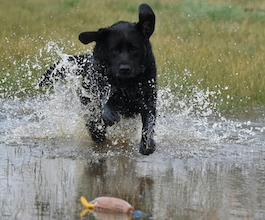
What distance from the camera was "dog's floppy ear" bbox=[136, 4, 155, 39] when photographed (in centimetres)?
675

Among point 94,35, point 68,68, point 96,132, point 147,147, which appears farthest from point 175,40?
point 147,147

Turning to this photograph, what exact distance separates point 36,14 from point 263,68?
8.05 meters

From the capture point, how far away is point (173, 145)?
7367 mm

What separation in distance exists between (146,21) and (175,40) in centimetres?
738

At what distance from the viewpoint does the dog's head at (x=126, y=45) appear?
6.71 metres

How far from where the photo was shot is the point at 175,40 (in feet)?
46.5

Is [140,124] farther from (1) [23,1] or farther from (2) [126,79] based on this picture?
(1) [23,1]

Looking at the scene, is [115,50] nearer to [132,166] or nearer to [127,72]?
[127,72]

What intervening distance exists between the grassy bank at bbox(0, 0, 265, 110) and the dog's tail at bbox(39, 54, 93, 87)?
528 millimetres

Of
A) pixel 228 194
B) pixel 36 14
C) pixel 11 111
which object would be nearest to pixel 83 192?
pixel 228 194

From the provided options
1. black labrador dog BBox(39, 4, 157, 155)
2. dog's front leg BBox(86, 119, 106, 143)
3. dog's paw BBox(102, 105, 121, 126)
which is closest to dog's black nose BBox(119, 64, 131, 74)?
black labrador dog BBox(39, 4, 157, 155)

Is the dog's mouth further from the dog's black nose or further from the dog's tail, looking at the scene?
the dog's tail

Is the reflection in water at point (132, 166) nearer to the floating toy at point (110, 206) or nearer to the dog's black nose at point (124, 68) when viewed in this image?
the floating toy at point (110, 206)

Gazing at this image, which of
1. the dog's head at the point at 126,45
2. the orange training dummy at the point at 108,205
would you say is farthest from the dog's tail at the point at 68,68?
the orange training dummy at the point at 108,205
